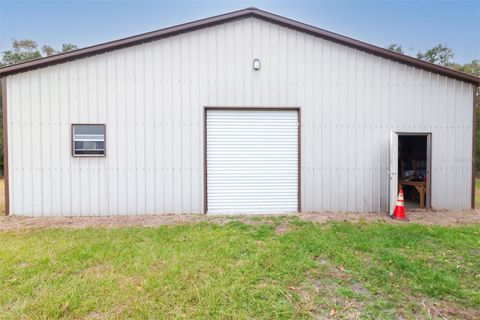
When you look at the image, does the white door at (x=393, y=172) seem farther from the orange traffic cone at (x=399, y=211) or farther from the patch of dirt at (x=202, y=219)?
the patch of dirt at (x=202, y=219)

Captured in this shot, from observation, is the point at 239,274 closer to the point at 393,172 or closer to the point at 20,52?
the point at 393,172

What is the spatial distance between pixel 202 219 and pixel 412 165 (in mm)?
8058

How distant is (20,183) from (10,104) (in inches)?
77.5

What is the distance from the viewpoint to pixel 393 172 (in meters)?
6.69

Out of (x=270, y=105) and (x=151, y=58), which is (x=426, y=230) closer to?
(x=270, y=105)

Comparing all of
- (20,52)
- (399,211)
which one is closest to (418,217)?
(399,211)

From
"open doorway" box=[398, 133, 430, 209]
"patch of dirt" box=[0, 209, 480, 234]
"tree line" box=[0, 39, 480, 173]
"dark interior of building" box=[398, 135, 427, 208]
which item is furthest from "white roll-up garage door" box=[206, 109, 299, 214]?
"tree line" box=[0, 39, 480, 173]

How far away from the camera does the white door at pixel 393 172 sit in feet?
22.0

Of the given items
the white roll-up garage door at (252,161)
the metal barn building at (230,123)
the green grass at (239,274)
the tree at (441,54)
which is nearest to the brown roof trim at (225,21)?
the metal barn building at (230,123)

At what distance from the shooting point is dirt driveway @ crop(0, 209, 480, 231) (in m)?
5.91

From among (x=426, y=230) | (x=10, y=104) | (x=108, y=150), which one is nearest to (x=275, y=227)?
(x=426, y=230)

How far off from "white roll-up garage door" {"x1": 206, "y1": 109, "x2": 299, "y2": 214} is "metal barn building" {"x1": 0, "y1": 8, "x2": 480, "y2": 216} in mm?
27

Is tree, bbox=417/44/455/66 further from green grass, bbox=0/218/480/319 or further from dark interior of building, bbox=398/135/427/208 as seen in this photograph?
green grass, bbox=0/218/480/319

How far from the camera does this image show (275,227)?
563 cm
